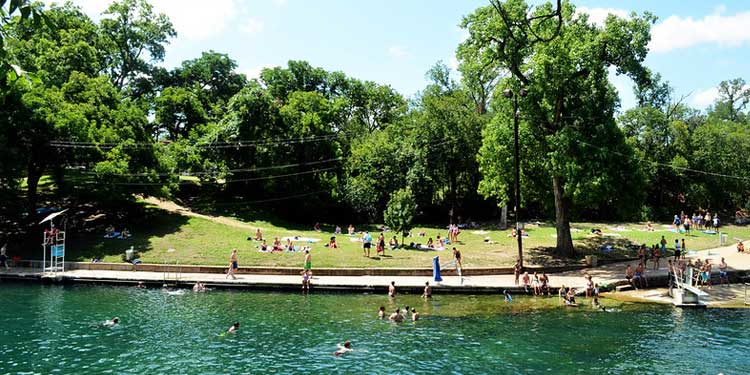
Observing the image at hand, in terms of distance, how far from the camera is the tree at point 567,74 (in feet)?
118

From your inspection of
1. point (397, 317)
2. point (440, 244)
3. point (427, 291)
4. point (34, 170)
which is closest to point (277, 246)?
point (440, 244)

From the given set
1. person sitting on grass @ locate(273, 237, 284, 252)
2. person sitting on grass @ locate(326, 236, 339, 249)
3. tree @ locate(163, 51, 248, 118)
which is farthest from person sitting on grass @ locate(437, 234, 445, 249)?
Answer: tree @ locate(163, 51, 248, 118)

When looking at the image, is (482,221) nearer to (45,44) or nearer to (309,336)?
(309,336)

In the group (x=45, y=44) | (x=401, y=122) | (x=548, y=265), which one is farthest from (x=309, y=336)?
(x=45, y=44)

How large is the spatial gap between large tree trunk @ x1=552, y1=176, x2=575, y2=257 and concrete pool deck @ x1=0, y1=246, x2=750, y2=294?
124 inches

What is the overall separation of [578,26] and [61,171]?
39727mm

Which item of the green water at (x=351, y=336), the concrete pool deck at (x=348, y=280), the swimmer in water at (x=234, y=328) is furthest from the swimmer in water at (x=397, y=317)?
the swimmer in water at (x=234, y=328)

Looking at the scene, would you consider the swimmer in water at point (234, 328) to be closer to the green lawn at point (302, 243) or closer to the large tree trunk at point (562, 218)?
the green lawn at point (302, 243)

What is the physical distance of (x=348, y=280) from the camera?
33.1 metres

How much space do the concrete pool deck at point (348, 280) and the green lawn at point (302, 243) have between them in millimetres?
2434

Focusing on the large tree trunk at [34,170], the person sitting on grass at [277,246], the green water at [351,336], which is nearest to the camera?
the green water at [351,336]

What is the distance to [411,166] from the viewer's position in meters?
57.7

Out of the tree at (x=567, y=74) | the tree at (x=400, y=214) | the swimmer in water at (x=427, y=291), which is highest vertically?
the tree at (x=567, y=74)

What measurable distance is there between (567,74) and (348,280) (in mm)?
19101
